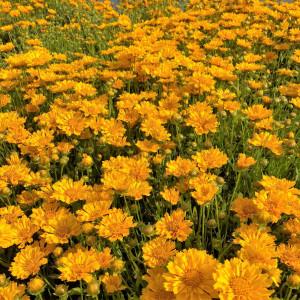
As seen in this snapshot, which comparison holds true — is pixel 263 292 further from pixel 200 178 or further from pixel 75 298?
pixel 75 298

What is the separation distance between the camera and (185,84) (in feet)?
9.58

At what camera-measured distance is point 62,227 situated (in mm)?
1496

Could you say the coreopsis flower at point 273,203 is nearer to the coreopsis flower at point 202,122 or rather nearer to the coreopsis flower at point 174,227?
the coreopsis flower at point 174,227

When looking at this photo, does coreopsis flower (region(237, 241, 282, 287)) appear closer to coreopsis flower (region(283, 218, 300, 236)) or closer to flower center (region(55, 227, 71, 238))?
coreopsis flower (region(283, 218, 300, 236))

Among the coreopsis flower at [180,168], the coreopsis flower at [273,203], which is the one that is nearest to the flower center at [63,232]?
the coreopsis flower at [180,168]

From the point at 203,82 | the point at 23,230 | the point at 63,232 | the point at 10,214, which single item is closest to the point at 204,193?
the point at 63,232

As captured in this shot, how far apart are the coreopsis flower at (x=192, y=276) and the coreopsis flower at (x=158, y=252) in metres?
0.23

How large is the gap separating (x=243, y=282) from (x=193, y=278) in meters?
0.17

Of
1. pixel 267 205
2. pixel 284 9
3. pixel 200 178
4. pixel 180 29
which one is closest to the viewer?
pixel 267 205

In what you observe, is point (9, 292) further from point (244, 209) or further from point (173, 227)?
point (244, 209)

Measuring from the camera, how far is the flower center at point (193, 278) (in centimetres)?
102

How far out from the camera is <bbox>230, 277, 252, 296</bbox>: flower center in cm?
97

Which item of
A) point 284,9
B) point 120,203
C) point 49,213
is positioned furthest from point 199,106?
point 284,9

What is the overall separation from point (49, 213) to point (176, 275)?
0.86 m
